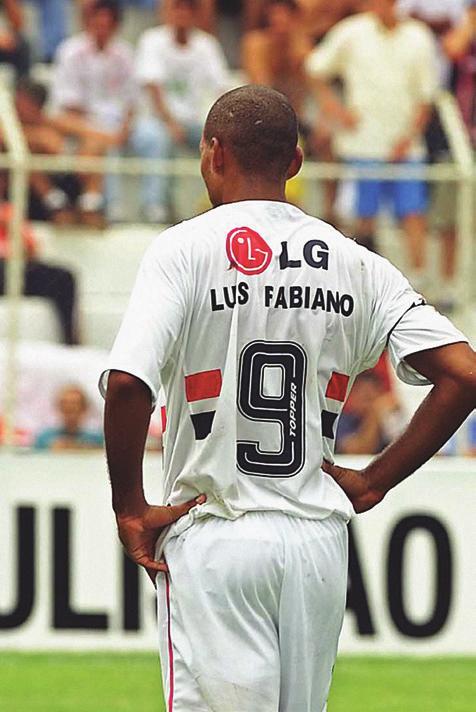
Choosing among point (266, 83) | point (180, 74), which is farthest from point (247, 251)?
point (266, 83)

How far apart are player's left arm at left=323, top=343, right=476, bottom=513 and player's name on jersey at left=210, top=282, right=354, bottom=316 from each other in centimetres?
22

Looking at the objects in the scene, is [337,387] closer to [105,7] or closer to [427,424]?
[427,424]

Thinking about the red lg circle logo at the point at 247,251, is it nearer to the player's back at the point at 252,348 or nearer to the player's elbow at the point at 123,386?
the player's back at the point at 252,348

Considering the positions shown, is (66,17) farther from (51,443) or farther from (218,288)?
(218,288)

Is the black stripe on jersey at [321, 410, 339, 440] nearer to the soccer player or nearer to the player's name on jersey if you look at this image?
the soccer player

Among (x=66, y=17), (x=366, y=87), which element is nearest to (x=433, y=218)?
(x=366, y=87)

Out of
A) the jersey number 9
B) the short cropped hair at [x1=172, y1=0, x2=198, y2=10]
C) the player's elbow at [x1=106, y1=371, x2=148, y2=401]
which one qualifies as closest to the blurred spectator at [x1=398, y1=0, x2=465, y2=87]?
the short cropped hair at [x1=172, y1=0, x2=198, y2=10]

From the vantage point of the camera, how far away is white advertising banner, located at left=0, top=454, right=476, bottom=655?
30.6 feet

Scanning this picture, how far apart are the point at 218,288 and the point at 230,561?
62 centimetres

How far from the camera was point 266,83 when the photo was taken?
39.0 feet

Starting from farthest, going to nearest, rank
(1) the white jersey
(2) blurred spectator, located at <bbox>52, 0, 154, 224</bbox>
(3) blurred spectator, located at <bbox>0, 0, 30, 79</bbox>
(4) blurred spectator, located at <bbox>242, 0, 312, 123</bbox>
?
1. (3) blurred spectator, located at <bbox>0, 0, 30, 79</bbox>
2. (4) blurred spectator, located at <bbox>242, 0, 312, 123</bbox>
3. (2) blurred spectator, located at <bbox>52, 0, 154, 224</bbox>
4. (1) the white jersey

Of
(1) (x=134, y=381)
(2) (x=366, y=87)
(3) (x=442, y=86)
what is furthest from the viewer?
(3) (x=442, y=86)

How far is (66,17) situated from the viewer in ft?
42.7

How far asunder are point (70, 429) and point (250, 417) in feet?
18.7
